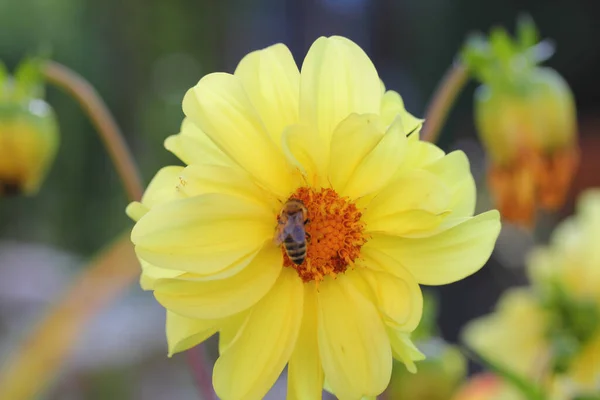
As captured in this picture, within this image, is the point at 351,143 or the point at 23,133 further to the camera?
the point at 23,133

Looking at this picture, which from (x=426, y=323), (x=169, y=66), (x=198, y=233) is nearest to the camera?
(x=198, y=233)

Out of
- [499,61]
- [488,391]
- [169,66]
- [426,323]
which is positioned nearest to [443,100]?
[499,61]

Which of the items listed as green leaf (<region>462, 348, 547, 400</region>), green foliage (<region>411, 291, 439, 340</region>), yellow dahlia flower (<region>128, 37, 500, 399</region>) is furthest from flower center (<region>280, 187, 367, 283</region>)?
green foliage (<region>411, 291, 439, 340</region>)

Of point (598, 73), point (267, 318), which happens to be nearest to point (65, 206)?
point (598, 73)

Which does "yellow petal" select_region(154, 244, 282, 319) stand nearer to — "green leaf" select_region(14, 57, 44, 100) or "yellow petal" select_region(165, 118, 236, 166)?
"yellow petal" select_region(165, 118, 236, 166)

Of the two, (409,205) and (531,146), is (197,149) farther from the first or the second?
(531,146)
